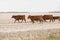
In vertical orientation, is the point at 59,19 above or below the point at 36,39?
below

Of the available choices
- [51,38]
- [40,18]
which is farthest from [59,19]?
[51,38]

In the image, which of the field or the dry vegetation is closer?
the dry vegetation

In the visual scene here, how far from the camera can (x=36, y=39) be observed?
1202 centimetres

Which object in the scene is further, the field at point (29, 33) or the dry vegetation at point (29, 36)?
the field at point (29, 33)

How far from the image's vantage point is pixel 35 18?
26609 mm

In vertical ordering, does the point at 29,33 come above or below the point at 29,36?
below

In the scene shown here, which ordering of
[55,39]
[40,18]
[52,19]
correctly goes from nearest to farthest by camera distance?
1. [55,39]
2. [40,18]
3. [52,19]

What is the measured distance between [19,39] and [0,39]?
40.2 inches

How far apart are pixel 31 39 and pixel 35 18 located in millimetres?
14672

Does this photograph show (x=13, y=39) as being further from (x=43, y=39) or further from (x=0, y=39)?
(x=43, y=39)

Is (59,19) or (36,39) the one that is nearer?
(36,39)

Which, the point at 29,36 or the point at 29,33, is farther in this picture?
the point at 29,33

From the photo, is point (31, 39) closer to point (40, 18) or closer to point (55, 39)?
point (55, 39)

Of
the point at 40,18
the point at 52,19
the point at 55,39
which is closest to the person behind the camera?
the point at 55,39
